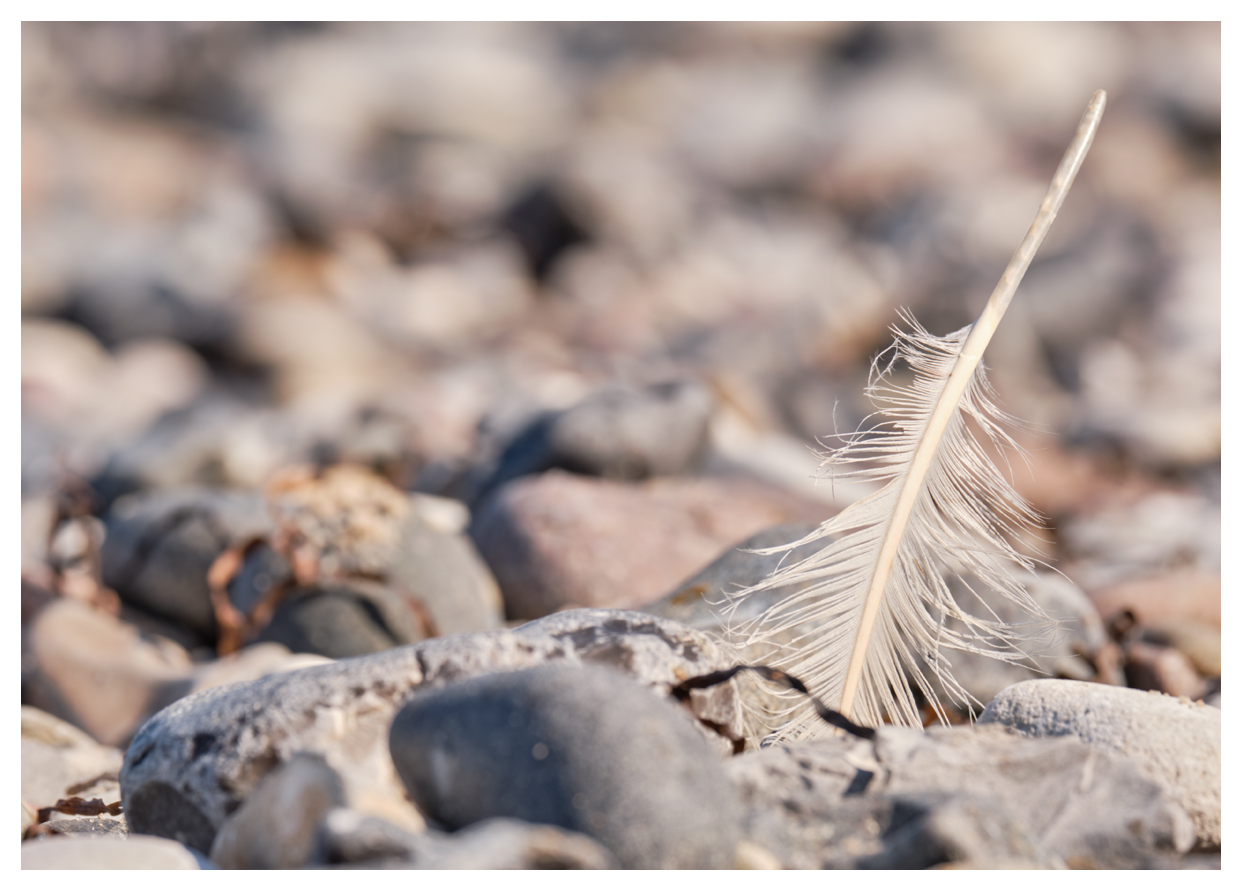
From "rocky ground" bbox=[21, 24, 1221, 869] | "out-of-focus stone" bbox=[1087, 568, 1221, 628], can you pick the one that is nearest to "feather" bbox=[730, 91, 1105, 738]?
"rocky ground" bbox=[21, 24, 1221, 869]

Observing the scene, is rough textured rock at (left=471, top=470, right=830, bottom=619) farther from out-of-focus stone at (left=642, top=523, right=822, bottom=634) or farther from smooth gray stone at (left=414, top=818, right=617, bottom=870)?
smooth gray stone at (left=414, top=818, right=617, bottom=870)

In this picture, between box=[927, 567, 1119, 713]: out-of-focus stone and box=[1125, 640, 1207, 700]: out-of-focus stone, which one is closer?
box=[927, 567, 1119, 713]: out-of-focus stone

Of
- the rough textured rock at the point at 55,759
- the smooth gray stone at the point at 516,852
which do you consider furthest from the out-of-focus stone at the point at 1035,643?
the rough textured rock at the point at 55,759

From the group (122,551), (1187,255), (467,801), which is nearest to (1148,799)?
(467,801)

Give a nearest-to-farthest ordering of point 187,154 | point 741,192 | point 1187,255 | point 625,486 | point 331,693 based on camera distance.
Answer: point 331,693 → point 625,486 → point 1187,255 → point 741,192 → point 187,154

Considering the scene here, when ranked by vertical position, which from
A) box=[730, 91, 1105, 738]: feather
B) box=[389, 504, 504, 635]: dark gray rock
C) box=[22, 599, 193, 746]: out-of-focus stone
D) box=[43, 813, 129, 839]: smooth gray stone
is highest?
box=[730, 91, 1105, 738]: feather

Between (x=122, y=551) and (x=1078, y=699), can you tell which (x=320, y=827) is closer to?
(x=1078, y=699)
